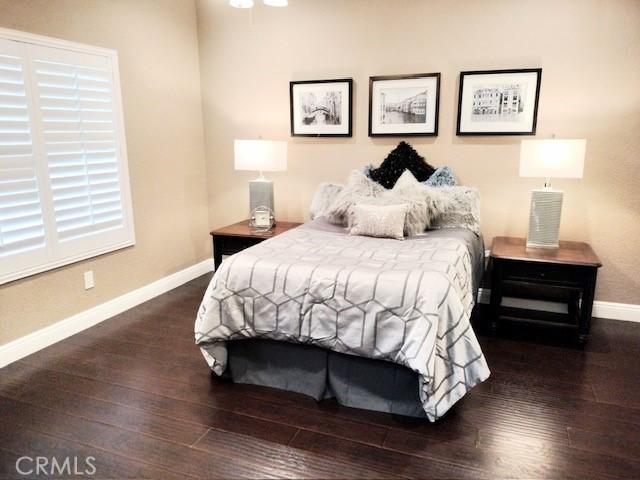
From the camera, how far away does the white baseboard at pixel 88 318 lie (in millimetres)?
2916

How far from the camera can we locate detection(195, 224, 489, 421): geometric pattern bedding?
85.0 inches

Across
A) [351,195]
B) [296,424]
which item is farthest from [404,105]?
[296,424]

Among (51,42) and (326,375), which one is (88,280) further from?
(326,375)

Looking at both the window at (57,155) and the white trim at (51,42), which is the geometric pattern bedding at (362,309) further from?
the white trim at (51,42)

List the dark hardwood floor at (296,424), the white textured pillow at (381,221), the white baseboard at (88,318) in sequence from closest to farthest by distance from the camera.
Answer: the dark hardwood floor at (296,424)
the white baseboard at (88,318)
the white textured pillow at (381,221)

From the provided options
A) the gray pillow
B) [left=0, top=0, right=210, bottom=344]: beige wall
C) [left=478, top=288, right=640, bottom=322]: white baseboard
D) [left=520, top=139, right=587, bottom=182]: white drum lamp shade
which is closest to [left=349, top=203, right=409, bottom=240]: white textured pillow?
the gray pillow

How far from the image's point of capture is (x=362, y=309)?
2.24 m

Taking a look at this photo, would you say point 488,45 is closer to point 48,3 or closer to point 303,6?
point 303,6

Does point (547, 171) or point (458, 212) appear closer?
point (547, 171)

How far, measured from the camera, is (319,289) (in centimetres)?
233

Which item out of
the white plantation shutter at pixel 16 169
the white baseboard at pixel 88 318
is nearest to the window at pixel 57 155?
the white plantation shutter at pixel 16 169

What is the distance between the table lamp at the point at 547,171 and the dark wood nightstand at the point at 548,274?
117mm

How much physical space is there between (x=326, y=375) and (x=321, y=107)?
2553 millimetres

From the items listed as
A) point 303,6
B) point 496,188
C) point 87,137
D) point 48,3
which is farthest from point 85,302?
point 496,188
